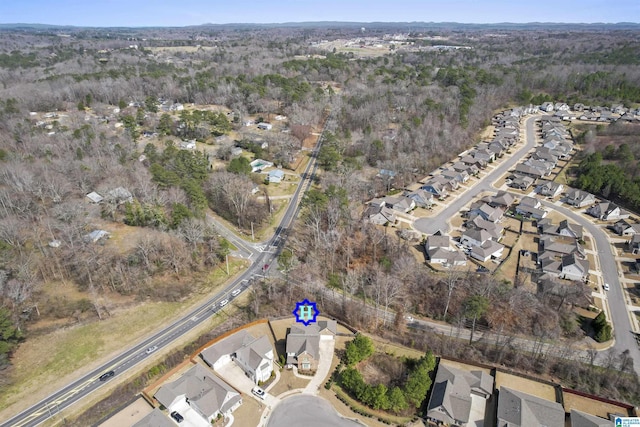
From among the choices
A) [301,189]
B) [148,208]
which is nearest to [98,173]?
[148,208]

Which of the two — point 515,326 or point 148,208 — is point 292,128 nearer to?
A: point 148,208

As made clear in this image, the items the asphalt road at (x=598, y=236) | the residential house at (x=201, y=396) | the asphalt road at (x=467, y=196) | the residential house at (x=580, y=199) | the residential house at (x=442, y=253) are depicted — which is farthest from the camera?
the residential house at (x=580, y=199)

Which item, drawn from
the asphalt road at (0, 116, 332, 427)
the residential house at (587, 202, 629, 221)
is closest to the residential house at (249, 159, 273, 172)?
the asphalt road at (0, 116, 332, 427)

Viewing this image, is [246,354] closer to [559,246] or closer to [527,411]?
[527,411]

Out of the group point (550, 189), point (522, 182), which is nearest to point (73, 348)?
point (522, 182)

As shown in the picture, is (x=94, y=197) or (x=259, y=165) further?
(x=259, y=165)

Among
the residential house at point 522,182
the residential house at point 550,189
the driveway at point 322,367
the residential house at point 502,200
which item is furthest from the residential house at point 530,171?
the driveway at point 322,367

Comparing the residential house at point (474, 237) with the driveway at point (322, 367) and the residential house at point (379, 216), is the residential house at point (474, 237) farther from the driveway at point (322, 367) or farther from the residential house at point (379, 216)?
the driveway at point (322, 367)
